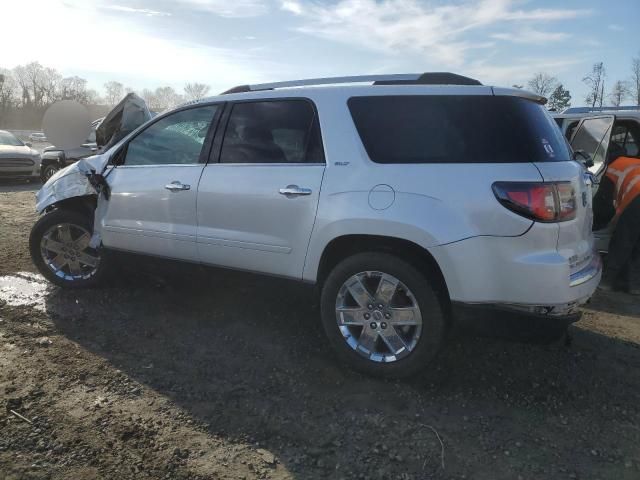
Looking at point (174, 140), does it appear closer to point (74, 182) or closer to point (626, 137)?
point (74, 182)

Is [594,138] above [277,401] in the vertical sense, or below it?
above

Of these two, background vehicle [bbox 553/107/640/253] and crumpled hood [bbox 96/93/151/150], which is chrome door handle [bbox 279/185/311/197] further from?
background vehicle [bbox 553/107/640/253]

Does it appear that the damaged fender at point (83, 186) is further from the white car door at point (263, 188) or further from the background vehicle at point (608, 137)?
the background vehicle at point (608, 137)

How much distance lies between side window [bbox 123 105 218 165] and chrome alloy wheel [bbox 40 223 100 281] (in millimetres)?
947

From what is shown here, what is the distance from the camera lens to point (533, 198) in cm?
264

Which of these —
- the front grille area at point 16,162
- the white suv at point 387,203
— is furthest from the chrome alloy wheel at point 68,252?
the front grille area at point 16,162

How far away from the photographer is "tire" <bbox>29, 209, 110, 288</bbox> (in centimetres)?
461

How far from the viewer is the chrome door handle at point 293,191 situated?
10.6 feet

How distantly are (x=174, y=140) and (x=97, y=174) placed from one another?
35.2 inches

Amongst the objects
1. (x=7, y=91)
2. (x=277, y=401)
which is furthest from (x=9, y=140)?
(x=7, y=91)

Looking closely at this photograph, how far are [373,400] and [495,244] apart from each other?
1.17 meters

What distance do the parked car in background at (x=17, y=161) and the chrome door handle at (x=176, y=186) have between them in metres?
12.5

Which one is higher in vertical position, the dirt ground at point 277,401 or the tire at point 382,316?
the tire at point 382,316

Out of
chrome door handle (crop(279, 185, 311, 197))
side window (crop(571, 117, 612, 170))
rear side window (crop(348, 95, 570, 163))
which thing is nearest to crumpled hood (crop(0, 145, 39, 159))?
chrome door handle (crop(279, 185, 311, 197))
